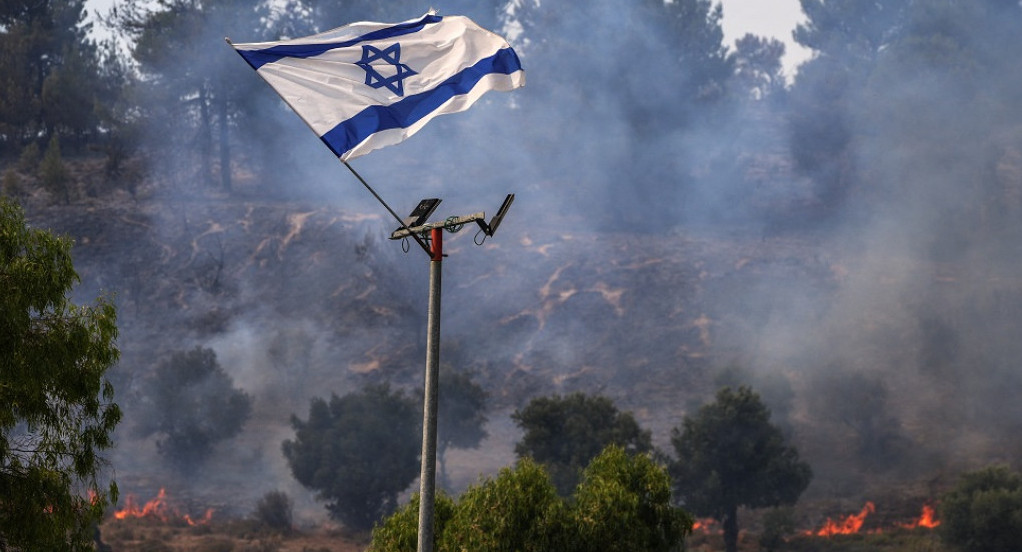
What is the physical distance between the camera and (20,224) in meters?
15.2

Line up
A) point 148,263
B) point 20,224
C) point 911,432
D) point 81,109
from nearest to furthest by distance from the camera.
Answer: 1. point 20,224
2. point 911,432
3. point 148,263
4. point 81,109

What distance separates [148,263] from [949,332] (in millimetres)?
56657

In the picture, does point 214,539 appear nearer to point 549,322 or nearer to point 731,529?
point 731,529

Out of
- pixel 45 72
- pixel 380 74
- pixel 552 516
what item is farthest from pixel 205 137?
pixel 380 74

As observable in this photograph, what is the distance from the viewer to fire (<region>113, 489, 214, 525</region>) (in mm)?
51812

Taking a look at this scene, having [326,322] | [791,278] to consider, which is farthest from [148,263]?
[791,278]

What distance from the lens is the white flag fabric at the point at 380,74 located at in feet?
46.1

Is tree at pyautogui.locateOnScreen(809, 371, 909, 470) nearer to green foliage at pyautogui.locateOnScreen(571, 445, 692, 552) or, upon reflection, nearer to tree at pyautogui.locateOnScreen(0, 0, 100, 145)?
green foliage at pyautogui.locateOnScreen(571, 445, 692, 552)

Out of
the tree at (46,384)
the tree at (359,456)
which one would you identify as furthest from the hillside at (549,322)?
the tree at (46,384)

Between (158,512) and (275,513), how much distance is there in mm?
6428

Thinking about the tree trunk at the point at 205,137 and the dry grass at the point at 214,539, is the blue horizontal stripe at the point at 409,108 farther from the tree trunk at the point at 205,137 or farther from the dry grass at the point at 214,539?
the tree trunk at the point at 205,137

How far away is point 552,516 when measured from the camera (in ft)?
67.4

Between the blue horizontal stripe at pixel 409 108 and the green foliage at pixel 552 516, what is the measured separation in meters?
8.32

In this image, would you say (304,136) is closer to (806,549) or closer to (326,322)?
(326,322)
